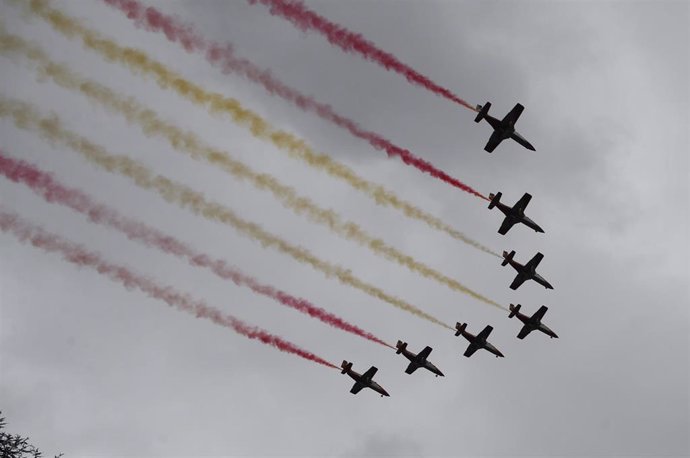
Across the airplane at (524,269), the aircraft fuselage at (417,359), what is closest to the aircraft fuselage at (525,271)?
the airplane at (524,269)

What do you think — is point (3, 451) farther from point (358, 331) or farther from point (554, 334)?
point (554, 334)

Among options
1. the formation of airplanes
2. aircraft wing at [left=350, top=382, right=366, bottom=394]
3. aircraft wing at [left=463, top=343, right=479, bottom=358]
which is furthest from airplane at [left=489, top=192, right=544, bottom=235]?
aircraft wing at [left=350, top=382, right=366, bottom=394]

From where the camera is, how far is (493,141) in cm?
→ 8094

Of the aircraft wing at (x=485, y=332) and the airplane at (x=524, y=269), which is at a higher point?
the airplane at (x=524, y=269)

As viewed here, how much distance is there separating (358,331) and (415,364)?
1857cm

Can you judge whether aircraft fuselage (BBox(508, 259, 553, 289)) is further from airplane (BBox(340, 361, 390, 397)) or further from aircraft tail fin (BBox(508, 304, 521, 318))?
airplane (BBox(340, 361, 390, 397))

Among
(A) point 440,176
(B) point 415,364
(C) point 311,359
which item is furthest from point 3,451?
(A) point 440,176

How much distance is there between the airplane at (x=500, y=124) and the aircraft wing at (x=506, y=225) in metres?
8.14

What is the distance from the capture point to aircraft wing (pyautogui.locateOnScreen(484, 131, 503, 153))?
80.6 m

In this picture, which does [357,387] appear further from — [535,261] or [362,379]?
[535,261]

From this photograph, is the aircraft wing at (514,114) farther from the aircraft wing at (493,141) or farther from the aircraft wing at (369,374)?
the aircraft wing at (369,374)

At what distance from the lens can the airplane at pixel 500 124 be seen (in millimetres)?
79438

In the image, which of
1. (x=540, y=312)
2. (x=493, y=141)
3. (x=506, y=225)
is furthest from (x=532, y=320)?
(x=493, y=141)

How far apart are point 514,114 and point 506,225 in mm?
11455
